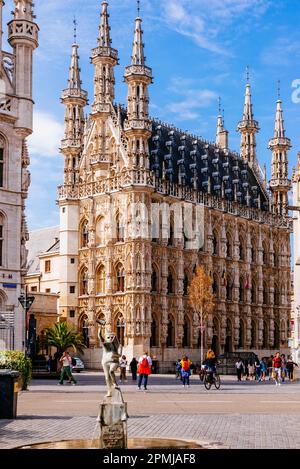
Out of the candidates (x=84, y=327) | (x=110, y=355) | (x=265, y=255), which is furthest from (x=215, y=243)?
(x=110, y=355)

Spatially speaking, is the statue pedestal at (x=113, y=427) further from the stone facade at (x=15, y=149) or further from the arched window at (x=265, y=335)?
the arched window at (x=265, y=335)

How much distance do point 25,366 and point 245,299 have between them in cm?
5437

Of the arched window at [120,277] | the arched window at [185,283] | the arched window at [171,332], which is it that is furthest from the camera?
the arched window at [185,283]

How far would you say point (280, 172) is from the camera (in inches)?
3543

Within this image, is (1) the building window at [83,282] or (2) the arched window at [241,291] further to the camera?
(2) the arched window at [241,291]

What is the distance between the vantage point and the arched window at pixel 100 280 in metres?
70.6

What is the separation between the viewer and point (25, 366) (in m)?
29.9

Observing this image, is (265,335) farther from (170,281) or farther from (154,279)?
(154,279)

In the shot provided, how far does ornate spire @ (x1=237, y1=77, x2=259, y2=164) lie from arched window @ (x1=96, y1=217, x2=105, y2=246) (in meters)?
29.7

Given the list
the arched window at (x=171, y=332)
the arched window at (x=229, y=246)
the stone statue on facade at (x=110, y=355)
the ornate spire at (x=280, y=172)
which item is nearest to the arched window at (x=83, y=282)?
the arched window at (x=171, y=332)

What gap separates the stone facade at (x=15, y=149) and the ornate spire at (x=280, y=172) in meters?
52.6

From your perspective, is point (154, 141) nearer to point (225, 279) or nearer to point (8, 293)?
point (225, 279)

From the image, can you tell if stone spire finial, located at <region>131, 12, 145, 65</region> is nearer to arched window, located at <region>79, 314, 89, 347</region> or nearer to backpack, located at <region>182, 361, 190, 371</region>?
arched window, located at <region>79, 314, 89, 347</region>

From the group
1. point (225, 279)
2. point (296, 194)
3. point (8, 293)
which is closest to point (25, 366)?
point (8, 293)
